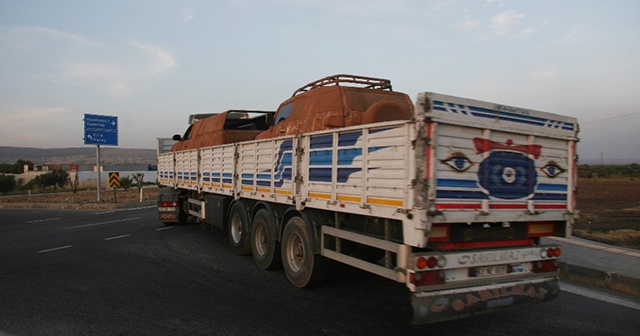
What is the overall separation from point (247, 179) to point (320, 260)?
2.59 meters

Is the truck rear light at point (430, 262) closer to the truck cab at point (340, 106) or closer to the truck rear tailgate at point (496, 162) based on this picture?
the truck rear tailgate at point (496, 162)

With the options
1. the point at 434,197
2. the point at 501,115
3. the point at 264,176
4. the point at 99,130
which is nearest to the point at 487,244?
the point at 434,197

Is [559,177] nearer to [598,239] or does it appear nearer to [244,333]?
[244,333]

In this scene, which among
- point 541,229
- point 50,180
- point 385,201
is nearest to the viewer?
point 385,201

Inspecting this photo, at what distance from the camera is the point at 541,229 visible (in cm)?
520

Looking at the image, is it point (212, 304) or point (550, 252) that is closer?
point (550, 252)

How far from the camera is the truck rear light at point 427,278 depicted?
415cm

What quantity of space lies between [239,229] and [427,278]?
200 inches

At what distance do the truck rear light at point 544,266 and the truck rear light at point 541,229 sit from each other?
0.31 m

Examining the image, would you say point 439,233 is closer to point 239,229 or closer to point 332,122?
point 332,122

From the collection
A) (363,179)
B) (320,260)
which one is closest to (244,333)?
(320,260)

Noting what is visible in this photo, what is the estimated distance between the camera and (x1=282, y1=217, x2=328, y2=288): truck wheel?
234 inches

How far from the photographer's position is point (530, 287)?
4762mm

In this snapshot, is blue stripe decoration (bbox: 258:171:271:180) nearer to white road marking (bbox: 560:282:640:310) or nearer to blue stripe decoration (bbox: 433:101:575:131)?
blue stripe decoration (bbox: 433:101:575:131)
